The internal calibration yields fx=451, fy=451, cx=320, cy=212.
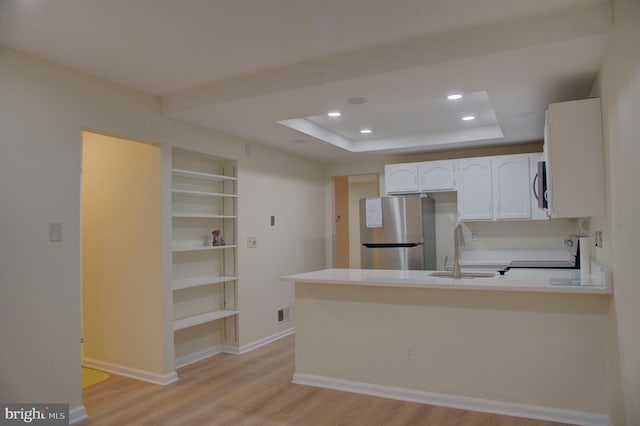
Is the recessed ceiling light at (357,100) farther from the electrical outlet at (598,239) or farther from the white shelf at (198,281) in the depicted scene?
the white shelf at (198,281)

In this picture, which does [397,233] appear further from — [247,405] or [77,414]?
[77,414]

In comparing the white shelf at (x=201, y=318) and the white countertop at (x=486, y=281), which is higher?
the white countertop at (x=486, y=281)

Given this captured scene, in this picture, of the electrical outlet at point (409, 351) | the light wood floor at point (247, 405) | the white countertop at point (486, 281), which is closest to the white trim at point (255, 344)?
the light wood floor at point (247, 405)

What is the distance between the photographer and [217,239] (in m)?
4.65

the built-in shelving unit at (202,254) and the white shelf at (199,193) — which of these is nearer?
the white shelf at (199,193)

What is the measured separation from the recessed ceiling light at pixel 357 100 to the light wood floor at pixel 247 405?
2.27m

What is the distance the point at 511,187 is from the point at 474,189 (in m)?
0.40

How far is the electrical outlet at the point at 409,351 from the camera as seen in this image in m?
3.32

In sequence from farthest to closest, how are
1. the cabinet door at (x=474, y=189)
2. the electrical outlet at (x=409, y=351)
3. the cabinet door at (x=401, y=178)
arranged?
the cabinet door at (x=401, y=178) → the cabinet door at (x=474, y=189) → the electrical outlet at (x=409, y=351)

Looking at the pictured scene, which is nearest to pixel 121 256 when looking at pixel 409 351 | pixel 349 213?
pixel 409 351

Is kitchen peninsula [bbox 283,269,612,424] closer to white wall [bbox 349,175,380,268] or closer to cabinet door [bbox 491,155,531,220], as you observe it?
cabinet door [bbox 491,155,531,220]

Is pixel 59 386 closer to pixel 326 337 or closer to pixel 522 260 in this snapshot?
pixel 326 337

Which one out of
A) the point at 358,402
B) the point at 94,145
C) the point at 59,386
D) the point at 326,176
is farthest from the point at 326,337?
the point at 326,176

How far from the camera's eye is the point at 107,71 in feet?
10.6
